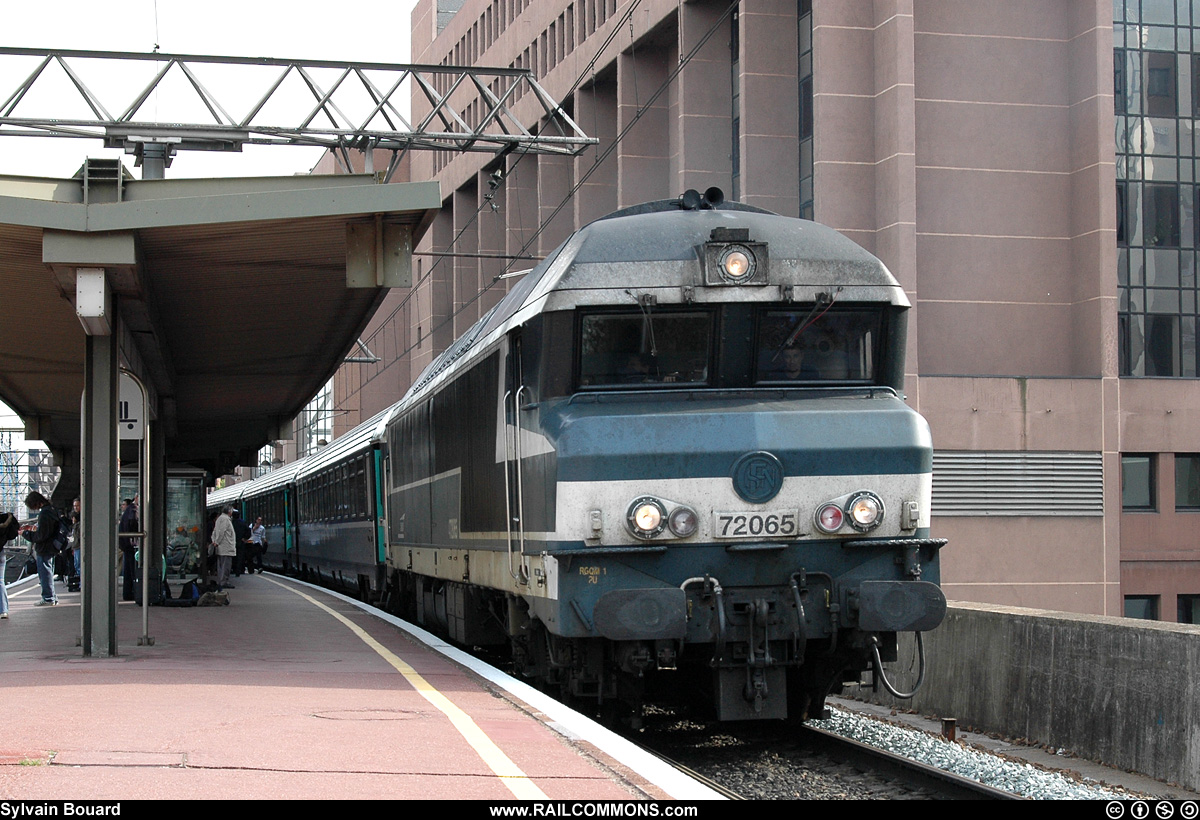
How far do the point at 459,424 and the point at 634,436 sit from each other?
4198 millimetres

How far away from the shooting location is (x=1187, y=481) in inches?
1288

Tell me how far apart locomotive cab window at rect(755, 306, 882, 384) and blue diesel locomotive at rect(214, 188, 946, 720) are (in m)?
0.01

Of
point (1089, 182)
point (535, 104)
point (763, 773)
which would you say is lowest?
point (763, 773)

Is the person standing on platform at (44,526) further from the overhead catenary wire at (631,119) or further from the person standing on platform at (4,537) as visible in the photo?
the overhead catenary wire at (631,119)

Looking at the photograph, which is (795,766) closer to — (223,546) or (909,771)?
(909,771)

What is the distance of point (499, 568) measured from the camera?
1066cm

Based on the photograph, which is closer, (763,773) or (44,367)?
(763,773)

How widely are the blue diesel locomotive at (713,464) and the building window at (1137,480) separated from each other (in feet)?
82.2

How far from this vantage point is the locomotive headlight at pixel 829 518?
8781mm

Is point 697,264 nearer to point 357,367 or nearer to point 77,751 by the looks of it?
point 77,751

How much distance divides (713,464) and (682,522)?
16.1 inches

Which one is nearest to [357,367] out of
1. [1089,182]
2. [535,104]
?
[535,104]

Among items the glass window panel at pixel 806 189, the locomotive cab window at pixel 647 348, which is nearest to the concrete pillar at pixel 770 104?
the glass window panel at pixel 806 189

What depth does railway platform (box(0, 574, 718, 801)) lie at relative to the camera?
5.67m
